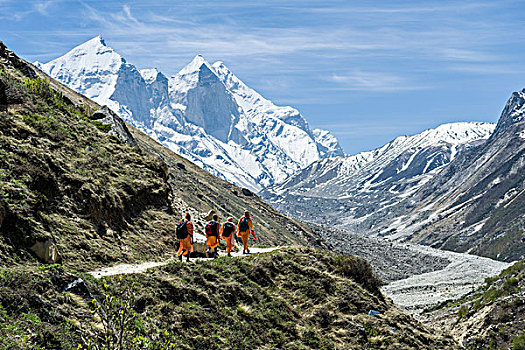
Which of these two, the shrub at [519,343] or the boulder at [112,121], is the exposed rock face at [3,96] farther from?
the shrub at [519,343]

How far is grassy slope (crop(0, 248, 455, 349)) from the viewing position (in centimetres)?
A: 1472

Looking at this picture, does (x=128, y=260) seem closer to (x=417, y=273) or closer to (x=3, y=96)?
(x=3, y=96)

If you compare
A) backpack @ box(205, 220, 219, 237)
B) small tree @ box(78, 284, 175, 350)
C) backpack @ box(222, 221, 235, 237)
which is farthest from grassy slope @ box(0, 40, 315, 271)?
small tree @ box(78, 284, 175, 350)

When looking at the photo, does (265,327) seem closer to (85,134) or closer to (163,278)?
(163,278)

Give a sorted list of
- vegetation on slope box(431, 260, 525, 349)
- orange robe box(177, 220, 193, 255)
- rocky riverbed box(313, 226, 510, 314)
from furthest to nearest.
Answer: rocky riverbed box(313, 226, 510, 314)
vegetation on slope box(431, 260, 525, 349)
orange robe box(177, 220, 193, 255)

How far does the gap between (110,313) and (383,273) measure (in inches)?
4595

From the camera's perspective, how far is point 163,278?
66.0 feet

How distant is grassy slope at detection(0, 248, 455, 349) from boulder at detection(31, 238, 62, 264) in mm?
2327

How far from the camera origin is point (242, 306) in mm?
21625

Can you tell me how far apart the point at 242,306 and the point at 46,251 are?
26.4ft

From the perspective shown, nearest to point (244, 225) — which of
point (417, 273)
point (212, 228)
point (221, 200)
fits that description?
point (212, 228)

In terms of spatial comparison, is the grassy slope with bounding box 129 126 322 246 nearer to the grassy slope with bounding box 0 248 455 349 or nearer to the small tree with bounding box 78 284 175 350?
the grassy slope with bounding box 0 248 455 349

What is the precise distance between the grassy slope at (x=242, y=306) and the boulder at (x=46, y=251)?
2.33 metres

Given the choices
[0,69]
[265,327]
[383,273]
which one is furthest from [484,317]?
[383,273]
